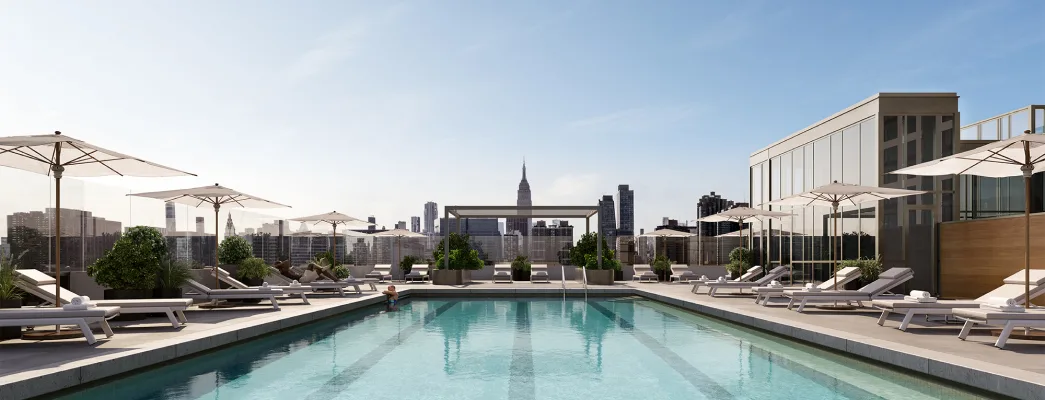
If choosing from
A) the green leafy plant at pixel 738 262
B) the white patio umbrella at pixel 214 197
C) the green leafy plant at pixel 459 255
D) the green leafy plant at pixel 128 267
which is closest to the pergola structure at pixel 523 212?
the green leafy plant at pixel 459 255

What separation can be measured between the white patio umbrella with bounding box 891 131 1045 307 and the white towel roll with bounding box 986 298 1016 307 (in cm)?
41

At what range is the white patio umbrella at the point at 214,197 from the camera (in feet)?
40.0

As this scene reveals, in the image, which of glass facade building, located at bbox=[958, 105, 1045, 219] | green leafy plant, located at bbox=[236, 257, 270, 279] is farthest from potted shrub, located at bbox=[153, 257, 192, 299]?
glass facade building, located at bbox=[958, 105, 1045, 219]

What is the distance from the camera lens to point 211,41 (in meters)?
13.7

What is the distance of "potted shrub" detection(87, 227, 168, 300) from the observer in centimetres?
1048

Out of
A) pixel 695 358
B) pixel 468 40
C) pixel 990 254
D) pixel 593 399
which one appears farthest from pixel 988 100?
pixel 593 399

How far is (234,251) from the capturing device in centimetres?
1684

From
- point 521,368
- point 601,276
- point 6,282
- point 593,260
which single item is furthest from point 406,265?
point 521,368

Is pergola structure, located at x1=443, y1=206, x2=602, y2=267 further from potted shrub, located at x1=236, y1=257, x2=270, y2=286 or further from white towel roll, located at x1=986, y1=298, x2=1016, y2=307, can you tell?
white towel roll, located at x1=986, y1=298, x2=1016, y2=307

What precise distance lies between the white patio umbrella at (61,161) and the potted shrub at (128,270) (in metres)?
1.81

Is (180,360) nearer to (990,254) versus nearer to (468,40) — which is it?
(468,40)

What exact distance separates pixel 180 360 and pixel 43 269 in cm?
802

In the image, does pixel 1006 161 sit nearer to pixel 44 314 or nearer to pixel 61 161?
pixel 44 314

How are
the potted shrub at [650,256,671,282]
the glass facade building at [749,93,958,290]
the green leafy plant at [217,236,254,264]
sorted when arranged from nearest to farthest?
the glass facade building at [749,93,958,290] → the green leafy plant at [217,236,254,264] → the potted shrub at [650,256,671,282]
